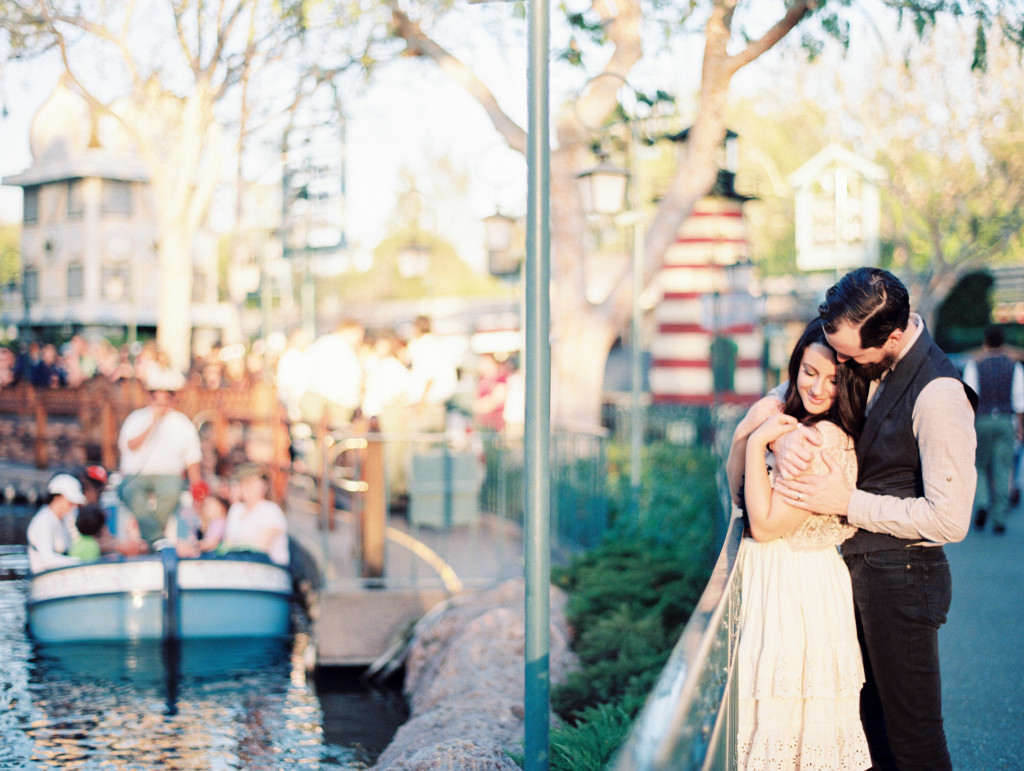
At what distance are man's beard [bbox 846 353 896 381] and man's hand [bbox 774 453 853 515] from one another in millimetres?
309

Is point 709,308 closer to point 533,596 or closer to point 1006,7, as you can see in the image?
point 1006,7

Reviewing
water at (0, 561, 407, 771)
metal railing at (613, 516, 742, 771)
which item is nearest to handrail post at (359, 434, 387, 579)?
water at (0, 561, 407, 771)

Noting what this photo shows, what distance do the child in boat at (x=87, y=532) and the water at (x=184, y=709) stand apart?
784mm

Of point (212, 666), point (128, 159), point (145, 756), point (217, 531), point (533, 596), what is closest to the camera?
point (533, 596)

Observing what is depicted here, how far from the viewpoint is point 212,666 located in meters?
8.81

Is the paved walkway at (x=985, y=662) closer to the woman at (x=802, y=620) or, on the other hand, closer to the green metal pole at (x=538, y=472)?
the woman at (x=802, y=620)

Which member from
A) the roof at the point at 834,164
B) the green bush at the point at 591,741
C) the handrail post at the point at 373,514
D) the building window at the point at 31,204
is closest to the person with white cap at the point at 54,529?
the handrail post at the point at 373,514

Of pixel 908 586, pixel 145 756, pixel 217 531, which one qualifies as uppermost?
pixel 908 586

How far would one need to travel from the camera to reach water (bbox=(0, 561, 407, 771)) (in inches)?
268

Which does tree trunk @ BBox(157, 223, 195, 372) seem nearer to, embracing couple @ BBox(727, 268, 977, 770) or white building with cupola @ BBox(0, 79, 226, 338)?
embracing couple @ BBox(727, 268, 977, 770)

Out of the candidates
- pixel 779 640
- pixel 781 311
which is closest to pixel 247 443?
pixel 779 640

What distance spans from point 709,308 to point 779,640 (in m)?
14.6

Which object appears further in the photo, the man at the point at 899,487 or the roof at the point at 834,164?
the roof at the point at 834,164

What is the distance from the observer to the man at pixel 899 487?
3367 millimetres
